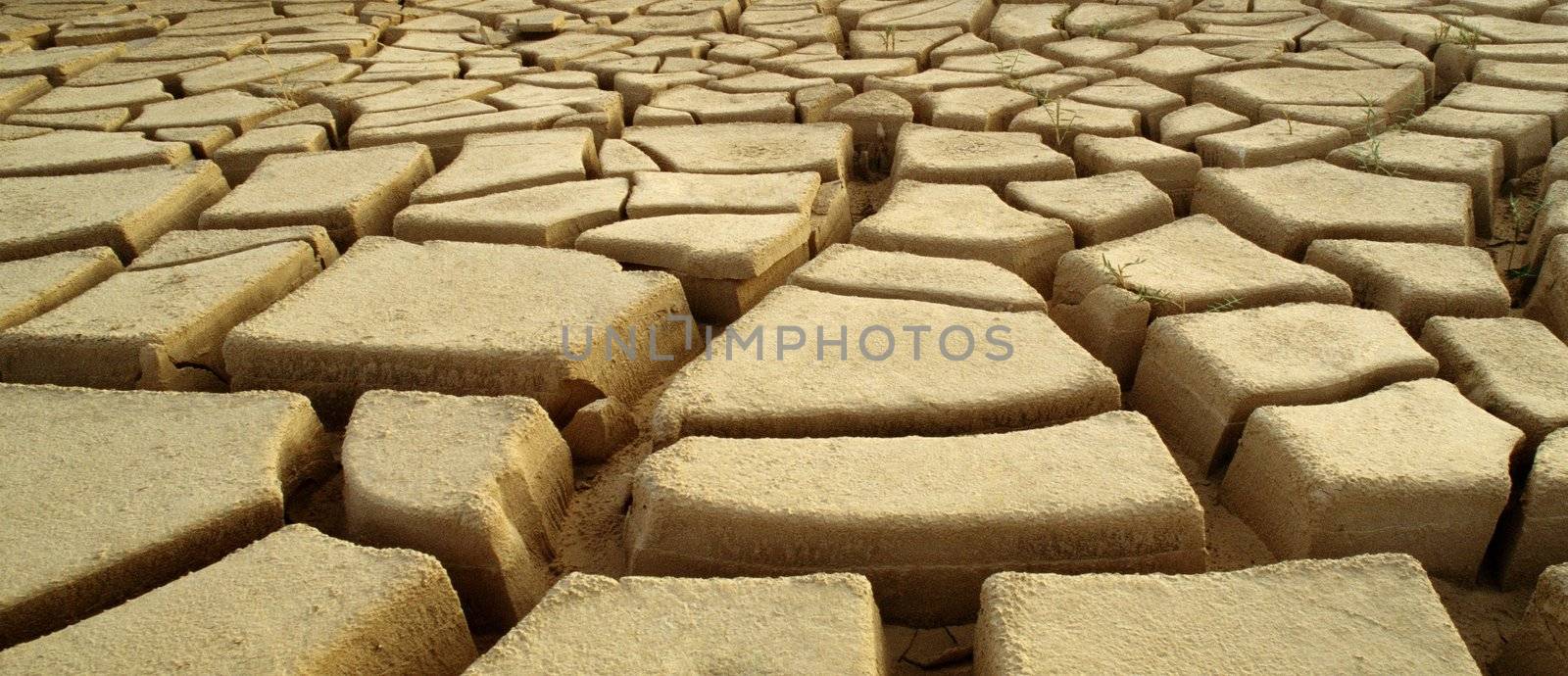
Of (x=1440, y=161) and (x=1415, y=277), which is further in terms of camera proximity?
(x=1440, y=161)

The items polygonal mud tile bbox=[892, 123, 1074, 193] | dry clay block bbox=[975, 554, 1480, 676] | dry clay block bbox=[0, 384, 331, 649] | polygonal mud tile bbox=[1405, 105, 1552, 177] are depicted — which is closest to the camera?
dry clay block bbox=[975, 554, 1480, 676]

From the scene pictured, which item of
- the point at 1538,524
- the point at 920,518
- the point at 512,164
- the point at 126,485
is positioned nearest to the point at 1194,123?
the point at 1538,524

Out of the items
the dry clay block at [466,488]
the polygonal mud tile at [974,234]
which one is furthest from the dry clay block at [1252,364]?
the dry clay block at [466,488]

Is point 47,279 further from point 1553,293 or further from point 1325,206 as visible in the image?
point 1553,293

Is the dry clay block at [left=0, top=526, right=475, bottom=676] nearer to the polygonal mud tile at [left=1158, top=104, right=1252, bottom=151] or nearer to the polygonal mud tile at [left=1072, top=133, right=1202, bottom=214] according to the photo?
the polygonal mud tile at [left=1072, top=133, right=1202, bottom=214]

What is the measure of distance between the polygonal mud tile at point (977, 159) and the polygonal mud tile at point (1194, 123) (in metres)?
0.33

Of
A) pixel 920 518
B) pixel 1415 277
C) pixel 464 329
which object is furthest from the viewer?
pixel 1415 277

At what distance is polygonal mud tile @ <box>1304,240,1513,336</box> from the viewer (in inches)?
68.6

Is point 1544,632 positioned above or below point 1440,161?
below

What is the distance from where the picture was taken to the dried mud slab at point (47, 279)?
5.96 feet

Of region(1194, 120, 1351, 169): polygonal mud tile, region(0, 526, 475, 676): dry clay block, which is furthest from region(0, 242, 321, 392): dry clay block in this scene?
region(1194, 120, 1351, 169): polygonal mud tile

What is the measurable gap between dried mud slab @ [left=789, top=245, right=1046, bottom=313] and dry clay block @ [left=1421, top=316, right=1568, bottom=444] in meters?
0.62

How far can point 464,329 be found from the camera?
166 cm

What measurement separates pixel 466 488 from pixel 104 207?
1474 millimetres
